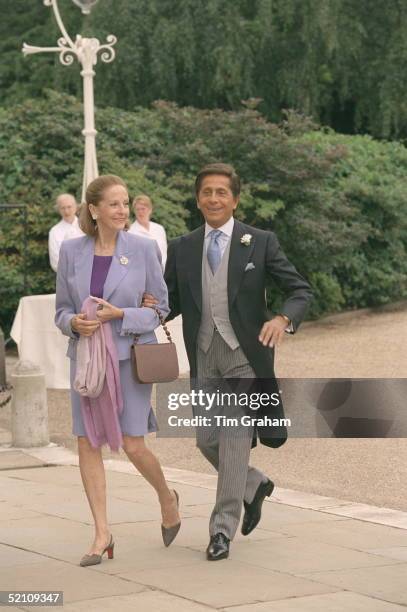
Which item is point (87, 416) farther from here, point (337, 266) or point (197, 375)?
point (337, 266)

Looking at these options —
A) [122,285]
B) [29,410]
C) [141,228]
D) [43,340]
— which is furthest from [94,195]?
[141,228]

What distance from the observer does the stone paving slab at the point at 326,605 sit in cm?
568

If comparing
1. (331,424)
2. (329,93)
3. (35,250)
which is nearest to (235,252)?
(331,424)

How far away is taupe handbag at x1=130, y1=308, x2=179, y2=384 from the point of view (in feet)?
21.9

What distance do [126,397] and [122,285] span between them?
526 mm

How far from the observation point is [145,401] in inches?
269

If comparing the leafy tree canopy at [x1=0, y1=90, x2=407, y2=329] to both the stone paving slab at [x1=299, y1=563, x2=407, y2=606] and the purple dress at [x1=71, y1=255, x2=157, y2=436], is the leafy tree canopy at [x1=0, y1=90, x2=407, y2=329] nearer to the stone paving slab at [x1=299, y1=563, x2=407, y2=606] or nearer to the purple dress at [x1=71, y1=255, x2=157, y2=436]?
the purple dress at [x1=71, y1=255, x2=157, y2=436]

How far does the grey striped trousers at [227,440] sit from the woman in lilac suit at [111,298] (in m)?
0.29

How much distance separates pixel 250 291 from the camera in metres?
6.84

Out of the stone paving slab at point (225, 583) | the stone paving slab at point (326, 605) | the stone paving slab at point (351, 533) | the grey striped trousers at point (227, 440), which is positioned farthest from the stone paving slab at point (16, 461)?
the stone paving slab at point (326, 605)

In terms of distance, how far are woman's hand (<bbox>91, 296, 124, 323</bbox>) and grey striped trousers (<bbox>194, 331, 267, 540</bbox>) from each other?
1.52ft

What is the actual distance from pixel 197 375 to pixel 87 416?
0.57 metres

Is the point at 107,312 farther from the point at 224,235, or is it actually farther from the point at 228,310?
the point at 224,235

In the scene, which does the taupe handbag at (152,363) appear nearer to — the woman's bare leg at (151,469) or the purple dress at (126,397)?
the purple dress at (126,397)
